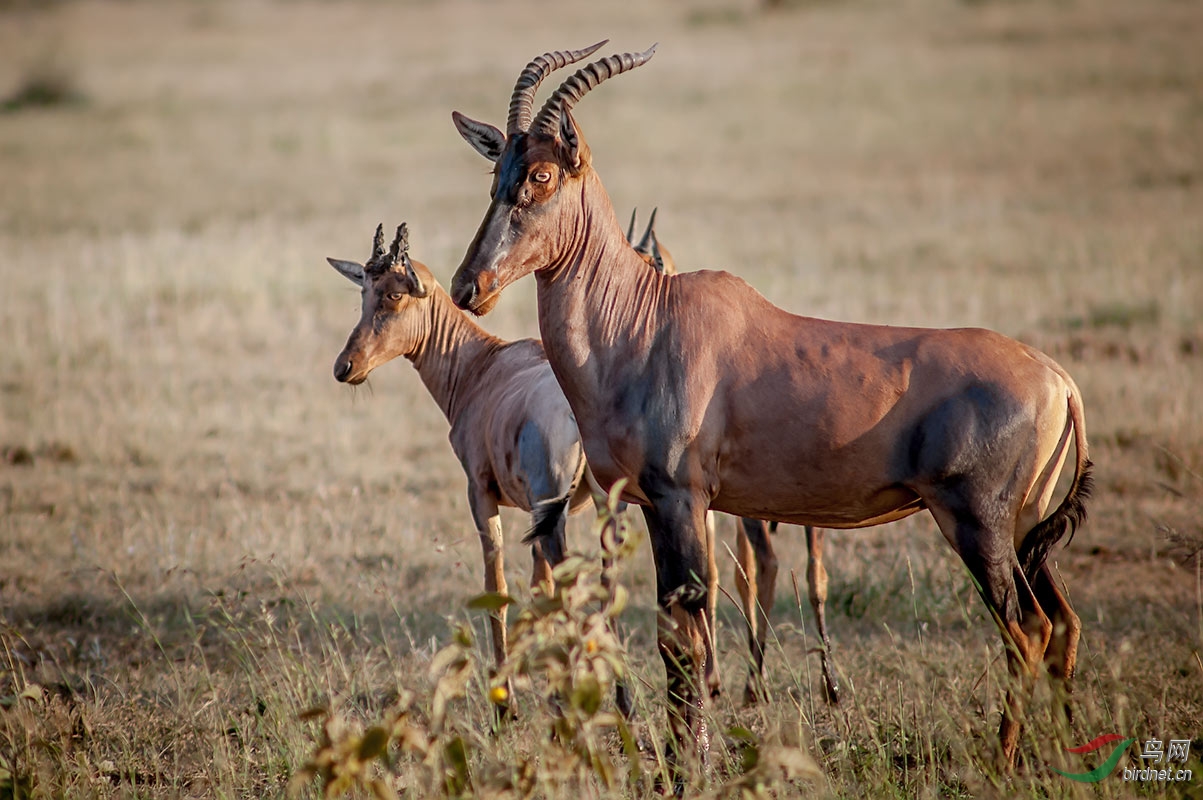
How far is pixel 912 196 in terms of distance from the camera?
2395 centimetres

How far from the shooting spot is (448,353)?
27.1 feet

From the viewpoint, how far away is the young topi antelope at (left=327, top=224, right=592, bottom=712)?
22.4 feet

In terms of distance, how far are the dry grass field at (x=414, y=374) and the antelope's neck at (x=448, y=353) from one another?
40.2 inches

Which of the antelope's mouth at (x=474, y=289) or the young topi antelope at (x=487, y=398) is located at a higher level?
the antelope's mouth at (x=474, y=289)

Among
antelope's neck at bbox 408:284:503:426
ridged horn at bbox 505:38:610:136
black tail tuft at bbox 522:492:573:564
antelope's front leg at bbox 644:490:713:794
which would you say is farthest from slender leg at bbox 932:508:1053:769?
antelope's neck at bbox 408:284:503:426

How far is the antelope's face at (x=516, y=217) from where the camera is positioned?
5434 mm

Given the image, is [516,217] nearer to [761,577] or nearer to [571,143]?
[571,143]

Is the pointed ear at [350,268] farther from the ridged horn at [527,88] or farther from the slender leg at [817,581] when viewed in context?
the slender leg at [817,581]

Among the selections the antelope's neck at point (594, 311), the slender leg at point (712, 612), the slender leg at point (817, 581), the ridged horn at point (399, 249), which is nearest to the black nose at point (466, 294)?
the antelope's neck at point (594, 311)

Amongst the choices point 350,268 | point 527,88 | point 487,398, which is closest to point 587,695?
point 527,88

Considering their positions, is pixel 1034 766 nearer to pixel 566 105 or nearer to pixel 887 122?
pixel 566 105

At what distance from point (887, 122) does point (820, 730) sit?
26210 millimetres

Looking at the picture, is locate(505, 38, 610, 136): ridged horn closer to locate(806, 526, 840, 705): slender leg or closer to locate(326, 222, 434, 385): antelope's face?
locate(326, 222, 434, 385): antelope's face

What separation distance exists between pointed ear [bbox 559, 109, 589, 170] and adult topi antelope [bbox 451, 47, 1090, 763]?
0.03 feet
